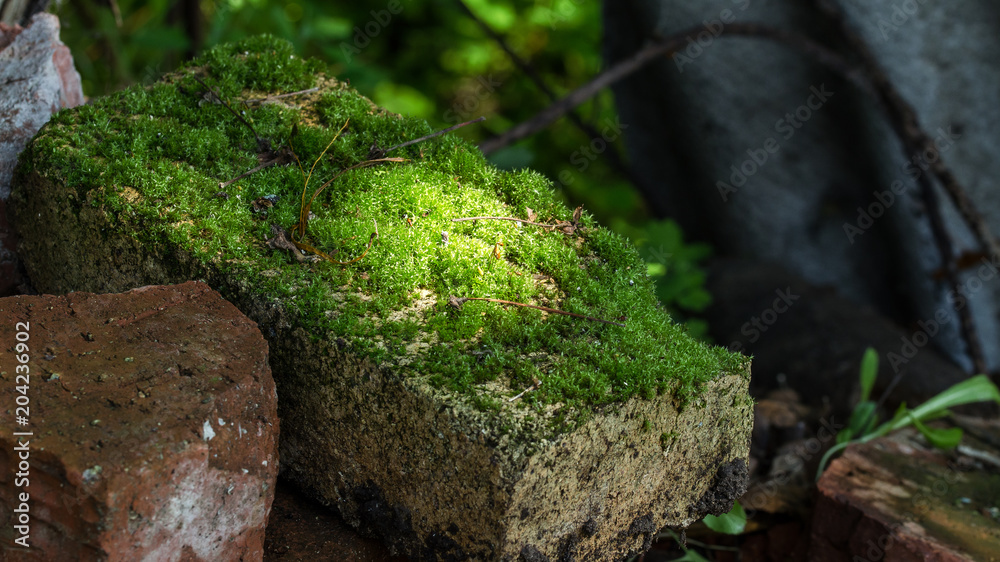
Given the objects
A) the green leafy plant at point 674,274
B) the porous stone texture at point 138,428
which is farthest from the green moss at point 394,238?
the green leafy plant at point 674,274

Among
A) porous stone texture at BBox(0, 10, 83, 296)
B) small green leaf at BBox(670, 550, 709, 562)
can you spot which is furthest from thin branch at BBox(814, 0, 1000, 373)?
porous stone texture at BBox(0, 10, 83, 296)

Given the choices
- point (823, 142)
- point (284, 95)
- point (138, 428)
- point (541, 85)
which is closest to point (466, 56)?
point (541, 85)

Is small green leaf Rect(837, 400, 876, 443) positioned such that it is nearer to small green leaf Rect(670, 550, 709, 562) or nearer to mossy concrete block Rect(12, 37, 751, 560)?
small green leaf Rect(670, 550, 709, 562)

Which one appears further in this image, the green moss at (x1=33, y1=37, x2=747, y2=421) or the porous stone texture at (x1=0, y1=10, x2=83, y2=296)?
the porous stone texture at (x1=0, y1=10, x2=83, y2=296)

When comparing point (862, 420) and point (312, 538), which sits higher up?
point (862, 420)

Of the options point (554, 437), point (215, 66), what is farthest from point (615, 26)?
point (554, 437)

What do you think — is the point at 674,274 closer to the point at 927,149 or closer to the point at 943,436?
the point at 943,436

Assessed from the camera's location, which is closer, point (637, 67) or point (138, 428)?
point (138, 428)
